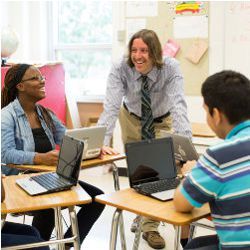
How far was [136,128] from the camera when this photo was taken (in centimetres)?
308

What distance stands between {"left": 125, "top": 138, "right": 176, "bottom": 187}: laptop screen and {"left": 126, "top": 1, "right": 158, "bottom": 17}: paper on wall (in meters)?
2.58

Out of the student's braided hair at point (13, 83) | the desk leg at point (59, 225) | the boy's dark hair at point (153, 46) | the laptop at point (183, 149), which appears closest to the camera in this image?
the desk leg at point (59, 225)

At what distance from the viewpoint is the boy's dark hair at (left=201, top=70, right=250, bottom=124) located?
1.48m

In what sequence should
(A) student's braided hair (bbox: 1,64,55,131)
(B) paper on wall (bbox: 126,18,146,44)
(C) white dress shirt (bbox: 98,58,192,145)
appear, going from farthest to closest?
(B) paper on wall (bbox: 126,18,146,44) < (C) white dress shirt (bbox: 98,58,192,145) < (A) student's braided hair (bbox: 1,64,55,131)

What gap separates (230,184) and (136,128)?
166 centimetres

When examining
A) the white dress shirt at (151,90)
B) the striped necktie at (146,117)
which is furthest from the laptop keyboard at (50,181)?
the striped necktie at (146,117)

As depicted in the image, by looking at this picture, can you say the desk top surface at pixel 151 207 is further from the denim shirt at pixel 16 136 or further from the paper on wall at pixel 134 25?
the paper on wall at pixel 134 25

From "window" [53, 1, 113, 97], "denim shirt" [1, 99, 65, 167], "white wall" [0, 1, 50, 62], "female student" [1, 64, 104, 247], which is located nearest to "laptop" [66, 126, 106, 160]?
"female student" [1, 64, 104, 247]

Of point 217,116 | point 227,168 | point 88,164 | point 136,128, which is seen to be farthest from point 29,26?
point 227,168

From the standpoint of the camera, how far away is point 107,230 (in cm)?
328

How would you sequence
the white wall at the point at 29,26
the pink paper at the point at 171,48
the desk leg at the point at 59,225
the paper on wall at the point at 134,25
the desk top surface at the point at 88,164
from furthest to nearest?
1. the white wall at the point at 29,26
2. the paper on wall at the point at 134,25
3. the pink paper at the point at 171,48
4. the desk top surface at the point at 88,164
5. the desk leg at the point at 59,225

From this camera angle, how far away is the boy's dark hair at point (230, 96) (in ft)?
4.87

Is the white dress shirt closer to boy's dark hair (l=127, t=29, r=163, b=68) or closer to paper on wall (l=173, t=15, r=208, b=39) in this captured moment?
boy's dark hair (l=127, t=29, r=163, b=68)

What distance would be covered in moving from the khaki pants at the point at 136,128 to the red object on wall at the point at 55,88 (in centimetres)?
171
